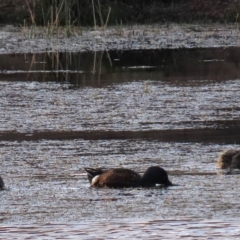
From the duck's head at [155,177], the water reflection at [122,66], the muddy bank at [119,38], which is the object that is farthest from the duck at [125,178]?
the muddy bank at [119,38]

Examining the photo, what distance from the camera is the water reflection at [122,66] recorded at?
14.6m

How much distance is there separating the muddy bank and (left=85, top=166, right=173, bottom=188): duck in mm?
10940

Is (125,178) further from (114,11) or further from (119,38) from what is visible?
(114,11)

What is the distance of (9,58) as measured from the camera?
1767 cm

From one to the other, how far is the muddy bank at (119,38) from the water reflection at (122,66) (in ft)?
2.45

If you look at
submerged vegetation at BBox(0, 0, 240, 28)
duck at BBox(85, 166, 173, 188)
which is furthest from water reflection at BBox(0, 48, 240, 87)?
duck at BBox(85, 166, 173, 188)

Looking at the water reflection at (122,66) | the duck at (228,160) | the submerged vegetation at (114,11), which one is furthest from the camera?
the submerged vegetation at (114,11)

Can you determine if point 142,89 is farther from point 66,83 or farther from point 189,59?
point 189,59

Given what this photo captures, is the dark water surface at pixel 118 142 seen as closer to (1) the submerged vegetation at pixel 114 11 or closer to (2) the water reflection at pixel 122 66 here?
(2) the water reflection at pixel 122 66

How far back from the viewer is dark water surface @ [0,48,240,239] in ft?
21.6

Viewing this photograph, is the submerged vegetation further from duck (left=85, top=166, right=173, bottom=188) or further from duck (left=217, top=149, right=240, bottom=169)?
duck (left=85, top=166, right=173, bottom=188)

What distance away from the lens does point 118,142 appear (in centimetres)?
951

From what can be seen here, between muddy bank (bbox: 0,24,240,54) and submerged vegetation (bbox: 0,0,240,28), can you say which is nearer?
muddy bank (bbox: 0,24,240,54)

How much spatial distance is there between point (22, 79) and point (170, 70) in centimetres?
234
